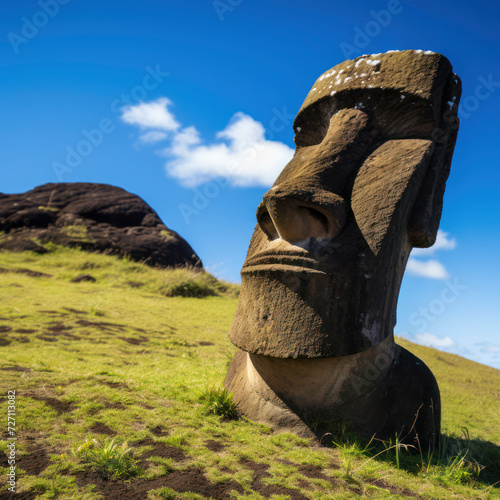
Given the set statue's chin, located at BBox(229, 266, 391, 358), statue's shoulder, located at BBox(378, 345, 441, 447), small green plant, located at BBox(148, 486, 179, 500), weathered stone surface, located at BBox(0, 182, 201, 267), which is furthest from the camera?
weathered stone surface, located at BBox(0, 182, 201, 267)

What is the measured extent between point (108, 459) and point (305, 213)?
1762 millimetres

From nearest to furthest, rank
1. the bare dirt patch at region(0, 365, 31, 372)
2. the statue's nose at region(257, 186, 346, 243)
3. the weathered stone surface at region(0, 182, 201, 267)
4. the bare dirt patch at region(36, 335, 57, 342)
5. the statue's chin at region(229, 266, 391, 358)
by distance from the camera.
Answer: the statue's chin at region(229, 266, 391, 358)
the statue's nose at region(257, 186, 346, 243)
the bare dirt patch at region(0, 365, 31, 372)
the bare dirt patch at region(36, 335, 57, 342)
the weathered stone surface at region(0, 182, 201, 267)

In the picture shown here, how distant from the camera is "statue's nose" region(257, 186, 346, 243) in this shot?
8.56ft

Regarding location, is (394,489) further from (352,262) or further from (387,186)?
(387,186)

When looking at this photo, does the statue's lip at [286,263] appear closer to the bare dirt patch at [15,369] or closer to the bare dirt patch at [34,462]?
the bare dirt patch at [34,462]

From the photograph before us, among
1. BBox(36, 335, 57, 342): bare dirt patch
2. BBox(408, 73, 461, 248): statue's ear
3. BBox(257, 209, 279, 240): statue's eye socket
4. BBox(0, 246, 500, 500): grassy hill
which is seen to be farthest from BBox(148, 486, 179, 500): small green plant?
BBox(36, 335, 57, 342): bare dirt patch

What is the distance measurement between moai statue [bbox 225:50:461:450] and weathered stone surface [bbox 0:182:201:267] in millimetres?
11286

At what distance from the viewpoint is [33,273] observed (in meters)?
9.98

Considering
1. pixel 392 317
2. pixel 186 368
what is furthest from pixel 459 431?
pixel 186 368

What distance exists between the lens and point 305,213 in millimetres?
2689

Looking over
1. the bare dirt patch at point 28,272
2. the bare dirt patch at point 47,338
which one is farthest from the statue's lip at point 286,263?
the bare dirt patch at point 28,272

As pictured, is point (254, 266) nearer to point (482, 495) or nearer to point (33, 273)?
point (482, 495)

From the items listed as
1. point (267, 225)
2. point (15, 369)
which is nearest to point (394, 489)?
point (267, 225)

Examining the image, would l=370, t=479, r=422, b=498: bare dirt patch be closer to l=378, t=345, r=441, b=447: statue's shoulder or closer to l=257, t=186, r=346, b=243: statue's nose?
l=378, t=345, r=441, b=447: statue's shoulder
